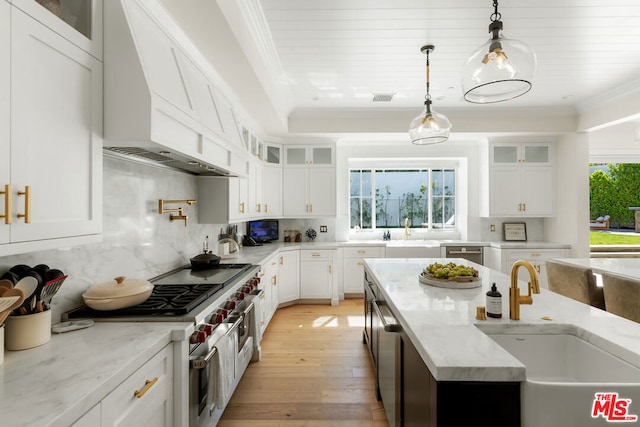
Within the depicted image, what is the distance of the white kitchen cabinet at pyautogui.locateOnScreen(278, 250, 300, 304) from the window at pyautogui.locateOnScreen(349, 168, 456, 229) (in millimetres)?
1454

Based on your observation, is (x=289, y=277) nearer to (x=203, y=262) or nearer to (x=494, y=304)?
(x=203, y=262)

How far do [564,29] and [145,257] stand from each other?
3.60m

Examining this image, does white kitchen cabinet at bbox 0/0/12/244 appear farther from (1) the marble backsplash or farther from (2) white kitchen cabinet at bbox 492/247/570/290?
(2) white kitchen cabinet at bbox 492/247/570/290

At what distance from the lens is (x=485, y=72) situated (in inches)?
64.6

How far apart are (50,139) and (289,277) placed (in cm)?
377

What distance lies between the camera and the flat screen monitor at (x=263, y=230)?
496 cm

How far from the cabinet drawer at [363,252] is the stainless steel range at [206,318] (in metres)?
2.67

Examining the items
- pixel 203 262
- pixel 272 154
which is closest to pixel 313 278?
pixel 272 154

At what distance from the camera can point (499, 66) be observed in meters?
1.60

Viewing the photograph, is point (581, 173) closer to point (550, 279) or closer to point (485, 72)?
point (550, 279)

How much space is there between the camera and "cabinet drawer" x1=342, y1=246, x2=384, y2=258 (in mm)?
5016

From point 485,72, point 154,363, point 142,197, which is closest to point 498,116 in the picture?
point 485,72

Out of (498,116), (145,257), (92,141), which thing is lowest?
(145,257)

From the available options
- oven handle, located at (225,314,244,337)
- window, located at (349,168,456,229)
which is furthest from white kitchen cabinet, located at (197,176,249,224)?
window, located at (349,168,456,229)
